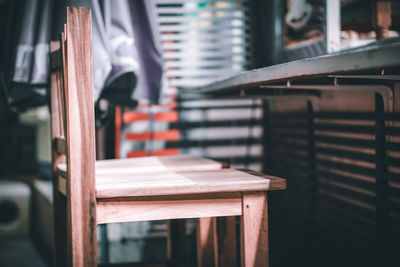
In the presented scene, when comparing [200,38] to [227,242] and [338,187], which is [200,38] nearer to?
[338,187]

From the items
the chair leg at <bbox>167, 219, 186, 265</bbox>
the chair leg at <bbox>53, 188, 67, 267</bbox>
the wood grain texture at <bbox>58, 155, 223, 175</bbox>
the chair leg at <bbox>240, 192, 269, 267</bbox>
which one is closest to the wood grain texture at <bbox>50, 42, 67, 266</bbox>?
the chair leg at <bbox>53, 188, 67, 267</bbox>

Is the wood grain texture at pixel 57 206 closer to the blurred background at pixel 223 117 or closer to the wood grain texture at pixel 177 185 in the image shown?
the blurred background at pixel 223 117

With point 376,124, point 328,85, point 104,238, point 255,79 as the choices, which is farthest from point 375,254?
point 104,238

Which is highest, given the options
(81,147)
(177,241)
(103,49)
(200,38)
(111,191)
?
(200,38)

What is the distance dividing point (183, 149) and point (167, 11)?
84cm

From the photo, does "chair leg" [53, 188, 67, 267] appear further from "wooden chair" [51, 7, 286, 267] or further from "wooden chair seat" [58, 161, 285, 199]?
"wooden chair" [51, 7, 286, 267]

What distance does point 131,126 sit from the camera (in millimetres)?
2365

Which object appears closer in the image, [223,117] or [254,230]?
[254,230]

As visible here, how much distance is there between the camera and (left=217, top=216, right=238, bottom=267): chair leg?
1264mm

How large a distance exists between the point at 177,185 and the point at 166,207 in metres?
0.07

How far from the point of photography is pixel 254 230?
101 cm

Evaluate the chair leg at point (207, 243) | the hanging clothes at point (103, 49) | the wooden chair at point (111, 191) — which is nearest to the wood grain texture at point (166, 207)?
the wooden chair at point (111, 191)

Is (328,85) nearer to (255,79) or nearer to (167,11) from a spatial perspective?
(255,79)

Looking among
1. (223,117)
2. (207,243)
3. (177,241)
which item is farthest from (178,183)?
(223,117)
